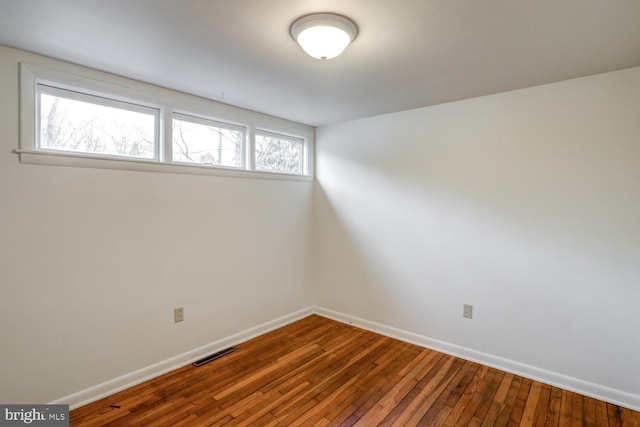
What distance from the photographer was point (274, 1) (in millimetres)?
1481

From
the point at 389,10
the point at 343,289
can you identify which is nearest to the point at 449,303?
the point at 343,289

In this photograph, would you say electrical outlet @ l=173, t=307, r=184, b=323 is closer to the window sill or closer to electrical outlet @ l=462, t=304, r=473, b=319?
the window sill

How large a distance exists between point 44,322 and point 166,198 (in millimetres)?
1124

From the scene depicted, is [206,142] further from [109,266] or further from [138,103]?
[109,266]

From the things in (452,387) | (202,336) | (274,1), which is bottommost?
(452,387)

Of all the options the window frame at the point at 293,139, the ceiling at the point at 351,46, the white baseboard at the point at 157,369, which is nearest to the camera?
the ceiling at the point at 351,46

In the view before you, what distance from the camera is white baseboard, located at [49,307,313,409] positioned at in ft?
7.23

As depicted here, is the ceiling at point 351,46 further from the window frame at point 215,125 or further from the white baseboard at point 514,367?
the white baseboard at point 514,367

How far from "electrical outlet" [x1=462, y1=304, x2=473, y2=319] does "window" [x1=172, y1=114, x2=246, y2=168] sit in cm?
255

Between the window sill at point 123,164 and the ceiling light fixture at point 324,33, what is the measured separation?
59.4 inches

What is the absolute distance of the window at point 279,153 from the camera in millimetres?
3504

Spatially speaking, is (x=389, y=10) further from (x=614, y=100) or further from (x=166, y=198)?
(x=166, y=198)

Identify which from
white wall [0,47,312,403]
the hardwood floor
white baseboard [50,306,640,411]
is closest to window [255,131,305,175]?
white wall [0,47,312,403]

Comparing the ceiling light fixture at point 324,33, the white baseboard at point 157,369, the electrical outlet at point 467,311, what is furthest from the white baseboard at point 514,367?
the ceiling light fixture at point 324,33
